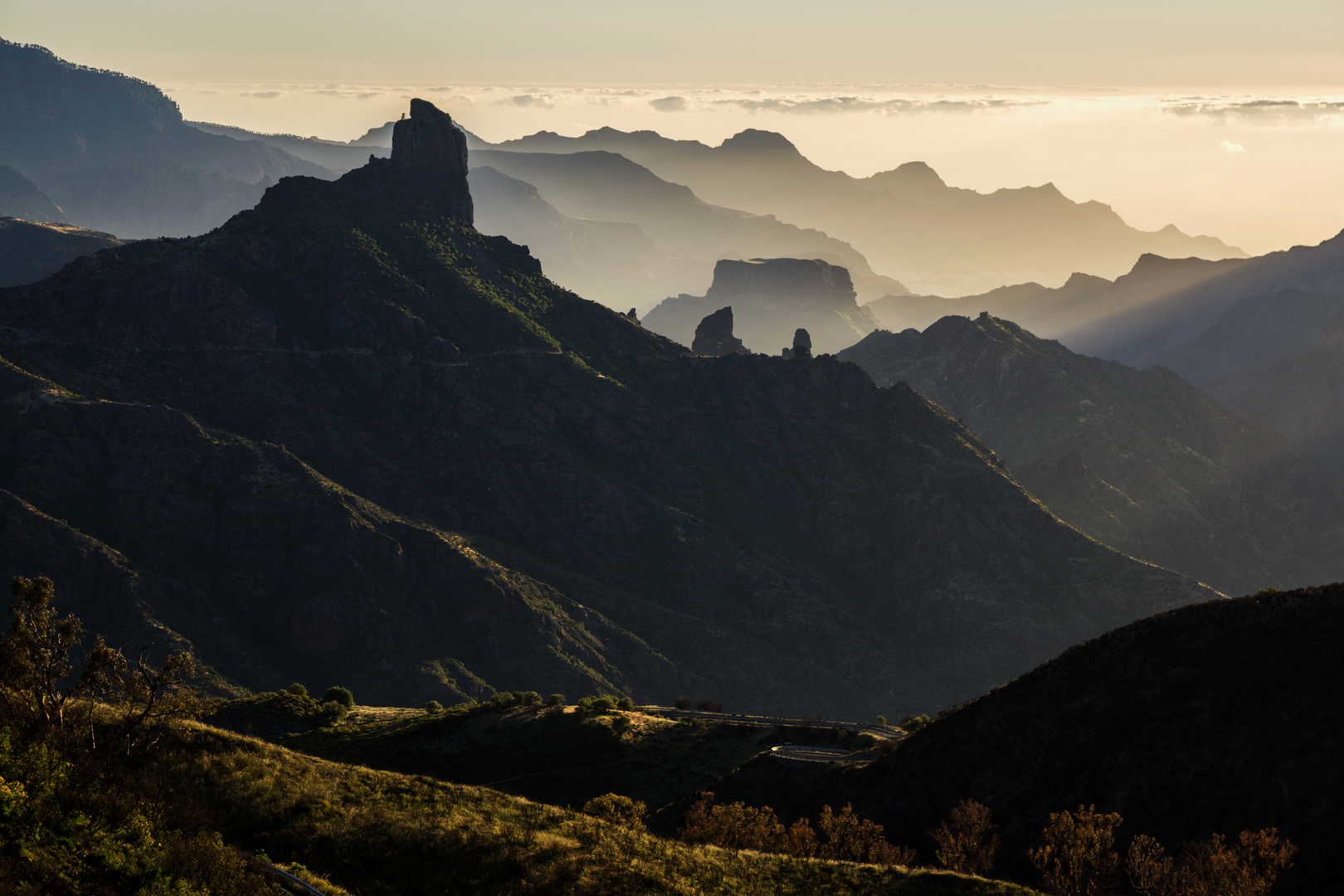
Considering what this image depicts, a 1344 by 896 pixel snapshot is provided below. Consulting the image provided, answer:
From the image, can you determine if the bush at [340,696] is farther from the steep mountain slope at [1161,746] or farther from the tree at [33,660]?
the tree at [33,660]

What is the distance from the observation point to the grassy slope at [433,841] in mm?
52781

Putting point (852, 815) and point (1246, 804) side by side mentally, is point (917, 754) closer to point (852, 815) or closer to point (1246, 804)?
point (852, 815)

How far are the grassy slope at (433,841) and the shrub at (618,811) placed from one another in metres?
9.14

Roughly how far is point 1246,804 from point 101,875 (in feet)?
225

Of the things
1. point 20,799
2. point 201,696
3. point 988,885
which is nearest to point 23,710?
point 20,799

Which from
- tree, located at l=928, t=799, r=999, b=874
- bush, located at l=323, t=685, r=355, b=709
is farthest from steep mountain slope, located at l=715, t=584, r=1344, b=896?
bush, located at l=323, t=685, r=355, b=709

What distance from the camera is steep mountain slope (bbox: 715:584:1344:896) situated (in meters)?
72.8

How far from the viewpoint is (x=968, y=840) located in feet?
237

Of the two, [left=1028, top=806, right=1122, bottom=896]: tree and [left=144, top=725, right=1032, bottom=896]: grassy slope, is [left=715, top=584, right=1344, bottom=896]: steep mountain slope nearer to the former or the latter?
[left=1028, top=806, right=1122, bottom=896]: tree

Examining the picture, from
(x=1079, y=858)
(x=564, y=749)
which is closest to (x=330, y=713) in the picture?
(x=564, y=749)

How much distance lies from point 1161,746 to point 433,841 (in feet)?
180

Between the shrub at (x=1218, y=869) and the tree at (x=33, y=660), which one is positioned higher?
the tree at (x=33, y=660)

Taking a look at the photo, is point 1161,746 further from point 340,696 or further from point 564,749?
point 340,696

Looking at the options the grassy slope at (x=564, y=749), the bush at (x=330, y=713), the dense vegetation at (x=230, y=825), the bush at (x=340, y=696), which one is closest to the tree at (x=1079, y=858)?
the dense vegetation at (x=230, y=825)
